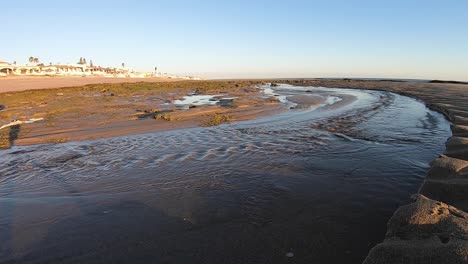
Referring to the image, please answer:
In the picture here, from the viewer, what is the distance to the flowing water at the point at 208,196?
502cm

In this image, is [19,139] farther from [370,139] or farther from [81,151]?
[370,139]

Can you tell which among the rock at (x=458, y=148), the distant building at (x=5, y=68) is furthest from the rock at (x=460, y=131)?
the distant building at (x=5, y=68)

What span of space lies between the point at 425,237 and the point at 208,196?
166 inches

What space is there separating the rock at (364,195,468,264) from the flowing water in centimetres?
62

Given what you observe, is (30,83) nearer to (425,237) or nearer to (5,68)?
(5,68)

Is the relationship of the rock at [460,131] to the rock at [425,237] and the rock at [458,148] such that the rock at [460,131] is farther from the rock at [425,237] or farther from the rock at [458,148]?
the rock at [425,237]

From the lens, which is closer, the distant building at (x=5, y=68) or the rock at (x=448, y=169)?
the rock at (x=448, y=169)

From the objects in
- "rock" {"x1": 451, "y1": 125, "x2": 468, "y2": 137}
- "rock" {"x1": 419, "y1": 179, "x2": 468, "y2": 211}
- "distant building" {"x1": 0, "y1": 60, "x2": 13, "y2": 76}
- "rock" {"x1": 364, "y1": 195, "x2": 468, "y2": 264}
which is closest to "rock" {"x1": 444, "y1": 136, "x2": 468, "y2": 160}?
"rock" {"x1": 451, "y1": 125, "x2": 468, "y2": 137}

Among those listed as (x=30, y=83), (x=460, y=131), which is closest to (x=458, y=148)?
(x=460, y=131)

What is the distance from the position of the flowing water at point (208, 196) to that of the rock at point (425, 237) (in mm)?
623

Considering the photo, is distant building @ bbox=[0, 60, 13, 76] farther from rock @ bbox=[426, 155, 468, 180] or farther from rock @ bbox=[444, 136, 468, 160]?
rock @ bbox=[426, 155, 468, 180]

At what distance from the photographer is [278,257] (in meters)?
4.71

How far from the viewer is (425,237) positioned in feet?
13.6

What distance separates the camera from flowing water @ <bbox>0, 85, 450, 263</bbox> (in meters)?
5.02
